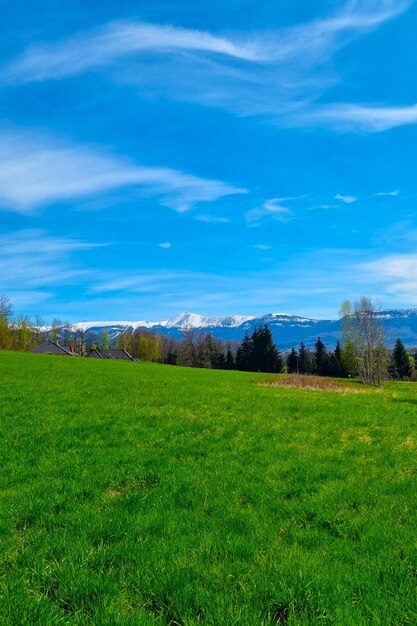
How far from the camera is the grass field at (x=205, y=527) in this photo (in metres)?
4.80

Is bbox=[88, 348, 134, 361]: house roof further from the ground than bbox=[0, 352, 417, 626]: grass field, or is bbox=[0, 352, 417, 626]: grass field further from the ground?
bbox=[88, 348, 134, 361]: house roof

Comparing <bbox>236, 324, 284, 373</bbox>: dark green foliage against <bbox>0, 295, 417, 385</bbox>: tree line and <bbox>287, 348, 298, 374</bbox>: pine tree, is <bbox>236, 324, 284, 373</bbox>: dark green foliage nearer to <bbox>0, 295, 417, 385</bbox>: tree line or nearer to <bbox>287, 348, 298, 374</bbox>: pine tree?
<bbox>0, 295, 417, 385</bbox>: tree line

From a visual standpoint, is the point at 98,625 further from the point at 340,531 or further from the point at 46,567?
the point at 340,531

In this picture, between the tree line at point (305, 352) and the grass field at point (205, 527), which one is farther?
the tree line at point (305, 352)

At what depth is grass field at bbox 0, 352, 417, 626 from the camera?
4.80 meters

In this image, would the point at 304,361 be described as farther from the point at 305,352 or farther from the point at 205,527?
the point at 205,527

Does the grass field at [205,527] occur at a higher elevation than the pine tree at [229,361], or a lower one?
lower

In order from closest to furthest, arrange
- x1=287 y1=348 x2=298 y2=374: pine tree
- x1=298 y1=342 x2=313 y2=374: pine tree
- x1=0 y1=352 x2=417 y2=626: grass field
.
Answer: x1=0 y1=352 x2=417 y2=626: grass field < x1=298 y1=342 x2=313 y2=374: pine tree < x1=287 y1=348 x2=298 y2=374: pine tree

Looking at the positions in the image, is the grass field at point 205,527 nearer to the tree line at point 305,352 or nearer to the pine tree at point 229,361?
Result: the tree line at point 305,352

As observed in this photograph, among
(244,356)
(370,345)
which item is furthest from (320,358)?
(370,345)

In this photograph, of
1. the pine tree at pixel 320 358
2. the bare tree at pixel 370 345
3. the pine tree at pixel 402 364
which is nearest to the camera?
the bare tree at pixel 370 345

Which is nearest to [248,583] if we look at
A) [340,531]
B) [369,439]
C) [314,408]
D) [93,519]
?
[340,531]

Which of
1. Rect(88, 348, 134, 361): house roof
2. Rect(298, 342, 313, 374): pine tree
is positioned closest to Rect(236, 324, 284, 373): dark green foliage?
Rect(298, 342, 313, 374): pine tree

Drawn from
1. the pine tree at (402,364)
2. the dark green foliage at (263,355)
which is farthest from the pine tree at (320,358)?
the pine tree at (402,364)
